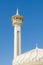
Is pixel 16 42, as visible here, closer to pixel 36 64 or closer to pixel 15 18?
pixel 15 18

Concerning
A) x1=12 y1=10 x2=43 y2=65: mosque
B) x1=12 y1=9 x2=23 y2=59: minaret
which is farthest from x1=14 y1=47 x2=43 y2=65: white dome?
x1=12 y1=9 x2=23 y2=59: minaret

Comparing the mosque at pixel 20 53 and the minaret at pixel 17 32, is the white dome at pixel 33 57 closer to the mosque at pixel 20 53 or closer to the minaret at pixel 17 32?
the mosque at pixel 20 53

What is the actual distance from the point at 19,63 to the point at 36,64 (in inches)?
186

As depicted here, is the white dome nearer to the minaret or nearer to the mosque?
the mosque

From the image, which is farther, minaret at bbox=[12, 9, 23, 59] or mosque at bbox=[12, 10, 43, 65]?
minaret at bbox=[12, 9, 23, 59]

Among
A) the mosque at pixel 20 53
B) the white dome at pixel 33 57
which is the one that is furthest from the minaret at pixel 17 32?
the white dome at pixel 33 57

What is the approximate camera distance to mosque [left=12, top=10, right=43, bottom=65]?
31.8 metres

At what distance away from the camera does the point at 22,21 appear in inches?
1977

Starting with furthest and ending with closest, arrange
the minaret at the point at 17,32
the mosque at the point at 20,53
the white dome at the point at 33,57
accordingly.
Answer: the minaret at the point at 17,32
the mosque at the point at 20,53
the white dome at the point at 33,57

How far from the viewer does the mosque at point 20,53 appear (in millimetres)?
31750

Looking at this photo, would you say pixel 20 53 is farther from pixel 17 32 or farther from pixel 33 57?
pixel 33 57

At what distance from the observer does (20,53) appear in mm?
46500

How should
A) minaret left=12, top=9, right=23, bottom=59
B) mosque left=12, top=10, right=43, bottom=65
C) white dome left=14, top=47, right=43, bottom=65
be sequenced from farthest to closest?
minaret left=12, top=9, right=23, bottom=59 < mosque left=12, top=10, right=43, bottom=65 < white dome left=14, top=47, right=43, bottom=65

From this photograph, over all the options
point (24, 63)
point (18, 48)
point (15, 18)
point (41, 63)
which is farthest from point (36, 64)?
point (15, 18)
